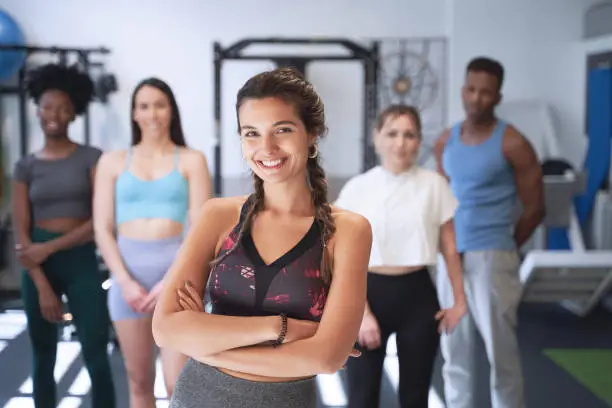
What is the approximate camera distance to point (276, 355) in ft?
4.35

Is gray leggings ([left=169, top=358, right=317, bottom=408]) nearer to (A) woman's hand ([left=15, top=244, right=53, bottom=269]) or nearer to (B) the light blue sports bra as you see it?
(B) the light blue sports bra

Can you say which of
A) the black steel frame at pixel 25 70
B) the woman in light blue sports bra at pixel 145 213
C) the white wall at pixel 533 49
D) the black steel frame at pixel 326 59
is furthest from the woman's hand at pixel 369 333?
the white wall at pixel 533 49

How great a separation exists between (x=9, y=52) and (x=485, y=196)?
11.2ft

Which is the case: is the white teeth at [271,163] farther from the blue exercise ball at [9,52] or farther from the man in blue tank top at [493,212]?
the blue exercise ball at [9,52]

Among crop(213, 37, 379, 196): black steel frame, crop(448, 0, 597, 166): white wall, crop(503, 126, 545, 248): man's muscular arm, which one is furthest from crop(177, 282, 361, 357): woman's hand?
crop(448, 0, 597, 166): white wall

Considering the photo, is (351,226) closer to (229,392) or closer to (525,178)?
(229,392)

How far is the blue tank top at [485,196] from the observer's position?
2.75 m

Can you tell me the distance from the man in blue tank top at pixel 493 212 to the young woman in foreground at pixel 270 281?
142 cm

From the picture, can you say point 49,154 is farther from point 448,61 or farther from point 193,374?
point 448,61

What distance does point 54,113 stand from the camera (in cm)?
259

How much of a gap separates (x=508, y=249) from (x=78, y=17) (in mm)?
4511

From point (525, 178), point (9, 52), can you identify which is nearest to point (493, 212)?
point (525, 178)

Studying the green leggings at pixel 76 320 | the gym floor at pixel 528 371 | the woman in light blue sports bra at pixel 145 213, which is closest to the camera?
the woman in light blue sports bra at pixel 145 213

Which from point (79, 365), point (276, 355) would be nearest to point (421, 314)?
point (276, 355)
